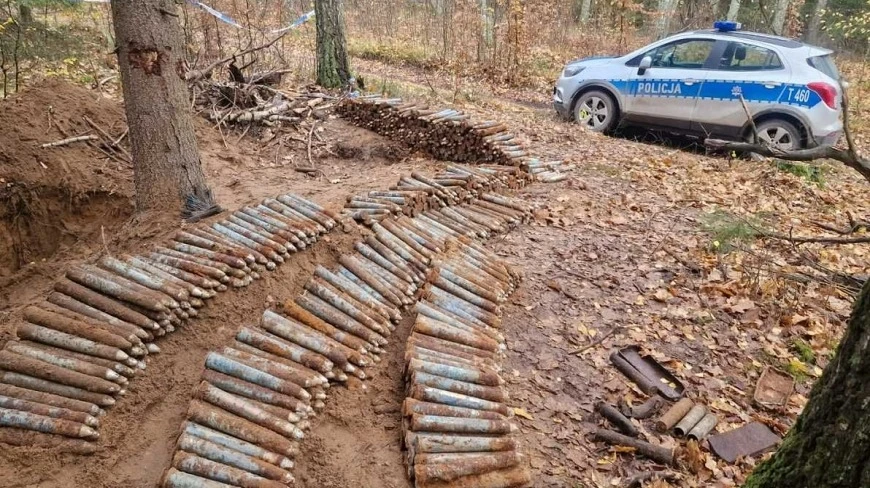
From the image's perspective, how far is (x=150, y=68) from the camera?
4988mm

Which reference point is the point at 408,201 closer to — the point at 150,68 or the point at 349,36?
the point at 150,68

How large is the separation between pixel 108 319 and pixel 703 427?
4.43m

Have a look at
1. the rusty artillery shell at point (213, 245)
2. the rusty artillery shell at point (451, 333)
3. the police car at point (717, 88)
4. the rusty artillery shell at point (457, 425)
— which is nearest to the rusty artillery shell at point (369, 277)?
the rusty artillery shell at point (451, 333)

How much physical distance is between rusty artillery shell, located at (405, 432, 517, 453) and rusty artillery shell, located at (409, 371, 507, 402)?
38 centimetres

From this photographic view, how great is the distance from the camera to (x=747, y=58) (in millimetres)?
9508

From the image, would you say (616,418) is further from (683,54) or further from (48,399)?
(683,54)

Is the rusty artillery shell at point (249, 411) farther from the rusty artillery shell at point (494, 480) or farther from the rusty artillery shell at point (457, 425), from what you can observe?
the rusty artillery shell at point (494, 480)

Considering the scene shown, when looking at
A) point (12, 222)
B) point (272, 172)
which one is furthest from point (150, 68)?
point (12, 222)

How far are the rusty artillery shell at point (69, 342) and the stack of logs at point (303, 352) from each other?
2.10 ft

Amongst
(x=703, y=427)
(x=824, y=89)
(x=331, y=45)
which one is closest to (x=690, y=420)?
(x=703, y=427)

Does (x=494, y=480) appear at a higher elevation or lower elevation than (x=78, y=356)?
lower

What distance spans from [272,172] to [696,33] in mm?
7922

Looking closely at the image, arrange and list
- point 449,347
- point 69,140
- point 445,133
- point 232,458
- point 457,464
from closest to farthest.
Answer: point 232,458
point 457,464
point 449,347
point 69,140
point 445,133

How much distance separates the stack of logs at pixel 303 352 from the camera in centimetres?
336
